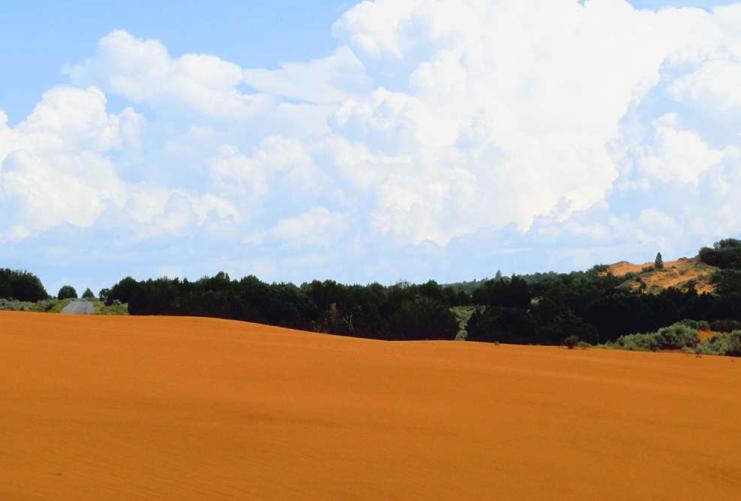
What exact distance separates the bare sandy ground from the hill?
99.7ft

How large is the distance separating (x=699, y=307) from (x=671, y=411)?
72.6 feet

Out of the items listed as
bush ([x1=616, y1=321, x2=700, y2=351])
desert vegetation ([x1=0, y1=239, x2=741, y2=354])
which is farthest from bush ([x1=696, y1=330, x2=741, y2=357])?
bush ([x1=616, y1=321, x2=700, y2=351])

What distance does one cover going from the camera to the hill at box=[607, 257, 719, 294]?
4475cm

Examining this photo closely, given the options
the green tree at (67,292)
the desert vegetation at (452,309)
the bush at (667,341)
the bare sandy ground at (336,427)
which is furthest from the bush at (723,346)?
the green tree at (67,292)

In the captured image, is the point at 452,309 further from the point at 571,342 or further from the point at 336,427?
the point at 336,427

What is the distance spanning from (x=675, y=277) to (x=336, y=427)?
144ft

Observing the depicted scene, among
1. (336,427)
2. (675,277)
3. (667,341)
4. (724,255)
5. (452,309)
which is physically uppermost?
(724,255)

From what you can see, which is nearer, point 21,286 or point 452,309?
point 452,309

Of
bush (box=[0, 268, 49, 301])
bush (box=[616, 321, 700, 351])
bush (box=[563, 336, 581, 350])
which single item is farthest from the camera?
bush (box=[0, 268, 49, 301])

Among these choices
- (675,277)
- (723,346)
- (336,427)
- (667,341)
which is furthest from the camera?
(675,277)

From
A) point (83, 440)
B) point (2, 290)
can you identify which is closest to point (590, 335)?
point (83, 440)

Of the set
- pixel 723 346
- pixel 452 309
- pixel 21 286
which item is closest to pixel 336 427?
pixel 723 346

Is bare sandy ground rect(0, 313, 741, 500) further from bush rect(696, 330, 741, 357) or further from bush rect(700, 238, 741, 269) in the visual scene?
bush rect(700, 238, 741, 269)

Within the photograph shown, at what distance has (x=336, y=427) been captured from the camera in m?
9.30
